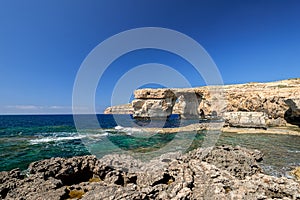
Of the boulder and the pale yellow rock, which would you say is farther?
the boulder

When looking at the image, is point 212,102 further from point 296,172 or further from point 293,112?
point 296,172

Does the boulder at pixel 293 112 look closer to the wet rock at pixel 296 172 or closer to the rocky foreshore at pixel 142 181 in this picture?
the wet rock at pixel 296 172

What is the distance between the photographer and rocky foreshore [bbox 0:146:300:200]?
5.55 metres

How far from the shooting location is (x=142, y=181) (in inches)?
284

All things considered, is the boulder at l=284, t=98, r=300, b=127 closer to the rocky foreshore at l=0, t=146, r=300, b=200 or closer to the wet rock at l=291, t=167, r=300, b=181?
the wet rock at l=291, t=167, r=300, b=181

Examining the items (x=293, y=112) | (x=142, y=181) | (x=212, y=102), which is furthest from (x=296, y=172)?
(x=212, y=102)

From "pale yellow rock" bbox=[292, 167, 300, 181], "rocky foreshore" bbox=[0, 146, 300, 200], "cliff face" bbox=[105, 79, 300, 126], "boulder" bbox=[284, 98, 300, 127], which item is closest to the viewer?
"rocky foreshore" bbox=[0, 146, 300, 200]

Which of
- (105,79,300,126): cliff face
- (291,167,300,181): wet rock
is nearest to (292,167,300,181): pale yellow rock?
(291,167,300,181): wet rock

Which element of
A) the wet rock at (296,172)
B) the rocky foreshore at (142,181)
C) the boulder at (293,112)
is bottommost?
the wet rock at (296,172)

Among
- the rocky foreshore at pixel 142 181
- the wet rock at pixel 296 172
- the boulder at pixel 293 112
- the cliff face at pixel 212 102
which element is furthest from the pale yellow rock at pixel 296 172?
the cliff face at pixel 212 102

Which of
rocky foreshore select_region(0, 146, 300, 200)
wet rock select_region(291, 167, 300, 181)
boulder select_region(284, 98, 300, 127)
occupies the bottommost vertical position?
wet rock select_region(291, 167, 300, 181)

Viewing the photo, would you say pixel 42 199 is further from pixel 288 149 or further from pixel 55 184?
pixel 288 149

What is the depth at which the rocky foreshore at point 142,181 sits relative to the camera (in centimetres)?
555

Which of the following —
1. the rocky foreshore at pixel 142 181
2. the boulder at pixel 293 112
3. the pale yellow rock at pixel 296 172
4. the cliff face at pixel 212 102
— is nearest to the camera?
the rocky foreshore at pixel 142 181
